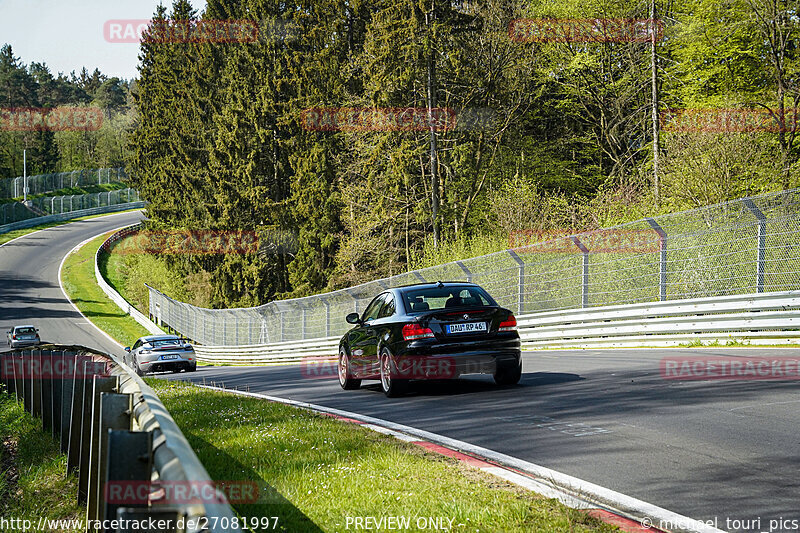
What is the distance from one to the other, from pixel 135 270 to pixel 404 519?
68.7 meters

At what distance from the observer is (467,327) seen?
434 inches

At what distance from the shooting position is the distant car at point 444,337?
10.9 m

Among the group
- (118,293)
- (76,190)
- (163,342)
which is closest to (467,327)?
(163,342)

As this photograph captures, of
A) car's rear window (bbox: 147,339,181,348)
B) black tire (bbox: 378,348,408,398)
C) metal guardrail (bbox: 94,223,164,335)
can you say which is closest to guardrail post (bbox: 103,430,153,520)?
black tire (bbox: 378,348,408,398)

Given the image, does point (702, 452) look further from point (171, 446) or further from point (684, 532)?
point (171, 446)

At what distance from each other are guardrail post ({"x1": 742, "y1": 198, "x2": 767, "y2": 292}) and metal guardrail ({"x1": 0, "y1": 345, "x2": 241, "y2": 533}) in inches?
462

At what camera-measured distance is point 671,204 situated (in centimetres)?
2738

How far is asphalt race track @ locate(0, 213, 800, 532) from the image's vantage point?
5.25m

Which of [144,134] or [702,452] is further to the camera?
[144,134]

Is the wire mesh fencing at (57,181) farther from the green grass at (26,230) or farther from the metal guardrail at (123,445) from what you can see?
the metal guardrail at (123,445)

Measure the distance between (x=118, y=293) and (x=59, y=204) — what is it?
44749 mm

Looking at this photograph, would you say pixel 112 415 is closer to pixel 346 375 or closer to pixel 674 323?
pixel 346 375

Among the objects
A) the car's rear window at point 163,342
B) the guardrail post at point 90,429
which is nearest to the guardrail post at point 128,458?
the guardrail post at point 90,429

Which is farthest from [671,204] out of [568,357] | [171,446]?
[171,446]
